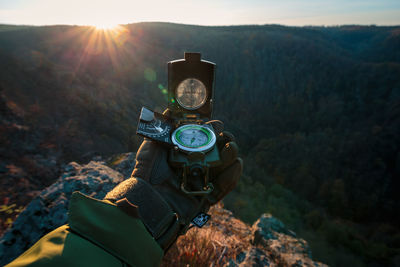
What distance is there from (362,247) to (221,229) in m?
17.1

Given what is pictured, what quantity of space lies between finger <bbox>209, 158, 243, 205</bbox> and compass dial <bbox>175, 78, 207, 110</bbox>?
1030mm

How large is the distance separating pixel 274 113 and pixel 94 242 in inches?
1898

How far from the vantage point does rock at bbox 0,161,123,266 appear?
2.19 meters

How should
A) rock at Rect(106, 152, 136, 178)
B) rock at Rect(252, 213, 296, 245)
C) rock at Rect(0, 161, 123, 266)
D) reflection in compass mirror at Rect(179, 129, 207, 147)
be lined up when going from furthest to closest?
1. rock at Rect(106, 152, 136, 178)
2. rock at Rect(252, 213, 296, 245)
3. reflection in compass mirror at Rect(179, 129, 207, 147)
4. rock at Rect(0, 161, 123, 266)

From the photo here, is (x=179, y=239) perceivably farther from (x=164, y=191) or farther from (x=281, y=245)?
(x=281, y=245)

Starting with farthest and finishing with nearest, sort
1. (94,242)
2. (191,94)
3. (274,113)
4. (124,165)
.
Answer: (274,113)
(124,165)
(191,94)
(94,242)

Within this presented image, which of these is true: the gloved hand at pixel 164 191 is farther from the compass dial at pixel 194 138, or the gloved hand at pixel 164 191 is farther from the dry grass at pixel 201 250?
the dry grass at pixel 201 250

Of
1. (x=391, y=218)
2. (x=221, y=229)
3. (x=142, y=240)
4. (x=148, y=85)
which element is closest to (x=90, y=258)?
(x=142, y=240)

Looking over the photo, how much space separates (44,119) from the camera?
7.36 metres

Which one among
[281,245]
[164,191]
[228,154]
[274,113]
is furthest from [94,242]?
[274,113]

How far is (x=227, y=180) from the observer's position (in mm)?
2479

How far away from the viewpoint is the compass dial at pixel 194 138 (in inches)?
88.6

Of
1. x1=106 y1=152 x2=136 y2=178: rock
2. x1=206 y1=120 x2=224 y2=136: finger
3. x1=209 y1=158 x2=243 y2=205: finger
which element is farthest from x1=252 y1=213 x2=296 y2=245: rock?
x1=106 y1=152 x2=136 y2=178: rock

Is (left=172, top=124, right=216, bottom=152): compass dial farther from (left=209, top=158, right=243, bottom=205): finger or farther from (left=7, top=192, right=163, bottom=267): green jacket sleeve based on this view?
(left=7, top=192, right=163, bottom=267): green jacket sleeve
